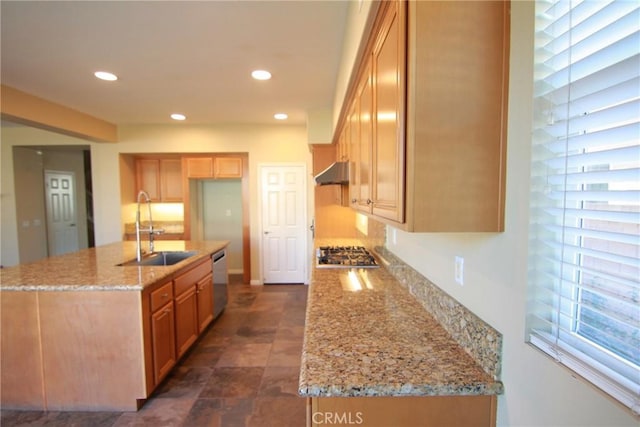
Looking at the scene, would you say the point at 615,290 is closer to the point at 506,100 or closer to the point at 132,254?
the point at 506,100

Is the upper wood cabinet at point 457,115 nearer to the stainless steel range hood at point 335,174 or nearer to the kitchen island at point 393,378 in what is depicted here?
the kitchen island at point 393,378

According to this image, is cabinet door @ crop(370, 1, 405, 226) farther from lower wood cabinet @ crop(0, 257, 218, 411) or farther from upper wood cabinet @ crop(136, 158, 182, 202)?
upper wood cabinet @ crop(136, 158, 182, 202)

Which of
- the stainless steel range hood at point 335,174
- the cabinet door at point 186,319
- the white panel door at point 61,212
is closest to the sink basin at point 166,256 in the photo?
the cabinet door at point 186,319

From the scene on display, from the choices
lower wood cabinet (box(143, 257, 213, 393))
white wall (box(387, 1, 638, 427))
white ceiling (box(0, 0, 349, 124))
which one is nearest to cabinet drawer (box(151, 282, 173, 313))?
lower wood cabinet (box(143, 257, 213, 393))

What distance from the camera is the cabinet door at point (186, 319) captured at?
2.39m

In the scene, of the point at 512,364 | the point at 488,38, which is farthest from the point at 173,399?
the point at 488,38

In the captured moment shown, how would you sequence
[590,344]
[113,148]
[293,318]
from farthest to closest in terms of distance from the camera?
[113,148]
[293,318]
[590,344]

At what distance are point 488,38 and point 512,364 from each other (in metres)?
0.93

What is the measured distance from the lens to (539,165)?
733mm

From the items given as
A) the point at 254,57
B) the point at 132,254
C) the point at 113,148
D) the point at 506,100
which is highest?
the point at 254,57

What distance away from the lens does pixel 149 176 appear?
495 centimetres

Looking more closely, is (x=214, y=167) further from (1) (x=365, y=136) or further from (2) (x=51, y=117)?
(1) (x=365, y=136)

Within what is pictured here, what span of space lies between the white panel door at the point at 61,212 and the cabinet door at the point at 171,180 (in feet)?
7.73

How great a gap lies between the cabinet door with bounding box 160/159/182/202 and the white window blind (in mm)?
5186
